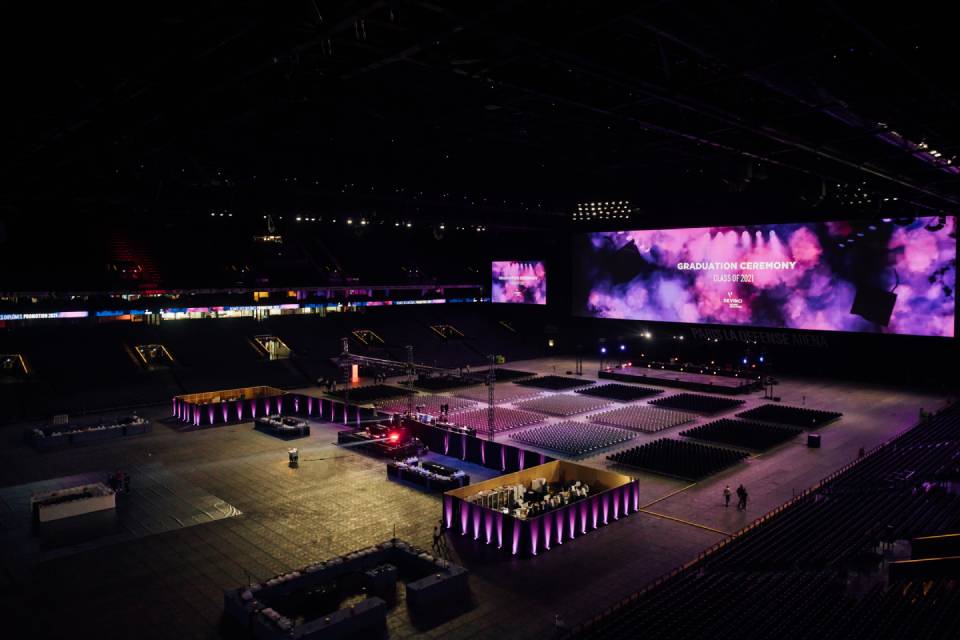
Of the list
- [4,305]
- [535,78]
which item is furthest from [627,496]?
[4,305]

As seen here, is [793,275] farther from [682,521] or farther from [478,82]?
[478,82]

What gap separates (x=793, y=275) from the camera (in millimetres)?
40500

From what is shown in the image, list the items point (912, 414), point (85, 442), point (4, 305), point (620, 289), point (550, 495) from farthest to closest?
point (620, 289) < point (4, 305) < point (912, 414) < point (85, 442) < point (550, 495)

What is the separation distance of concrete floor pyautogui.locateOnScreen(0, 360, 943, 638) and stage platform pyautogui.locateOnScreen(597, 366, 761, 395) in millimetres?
11014

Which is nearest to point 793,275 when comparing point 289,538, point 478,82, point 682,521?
point 682,521

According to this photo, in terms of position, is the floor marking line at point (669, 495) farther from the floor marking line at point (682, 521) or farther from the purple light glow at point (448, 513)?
the purple light glow at point (448, 513)

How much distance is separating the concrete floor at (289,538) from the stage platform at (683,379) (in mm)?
11014

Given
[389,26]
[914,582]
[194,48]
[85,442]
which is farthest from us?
[85,442]

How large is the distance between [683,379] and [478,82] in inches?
1204

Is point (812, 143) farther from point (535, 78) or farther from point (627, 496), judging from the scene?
point (627, 496)

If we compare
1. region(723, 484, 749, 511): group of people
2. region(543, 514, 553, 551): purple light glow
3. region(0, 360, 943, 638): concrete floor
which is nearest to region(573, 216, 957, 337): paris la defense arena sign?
region(0, 360, 943, 638): concrete floor

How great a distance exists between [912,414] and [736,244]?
601 inches

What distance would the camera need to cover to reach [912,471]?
21359mm

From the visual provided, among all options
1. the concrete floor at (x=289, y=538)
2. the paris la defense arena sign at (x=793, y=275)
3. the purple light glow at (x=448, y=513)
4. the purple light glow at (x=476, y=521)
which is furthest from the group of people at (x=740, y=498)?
the paris la defense arena sign at (x=793, y=275)
